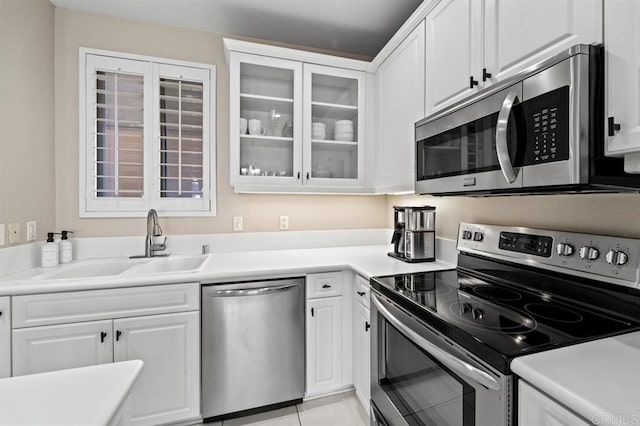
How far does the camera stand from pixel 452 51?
140 centimetres

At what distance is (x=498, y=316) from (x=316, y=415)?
1.29m

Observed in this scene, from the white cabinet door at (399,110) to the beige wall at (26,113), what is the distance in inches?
86.6

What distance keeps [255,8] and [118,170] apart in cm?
147

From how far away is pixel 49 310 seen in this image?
1.43 meters

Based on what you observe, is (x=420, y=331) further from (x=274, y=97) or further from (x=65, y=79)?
(x=65, y=79)

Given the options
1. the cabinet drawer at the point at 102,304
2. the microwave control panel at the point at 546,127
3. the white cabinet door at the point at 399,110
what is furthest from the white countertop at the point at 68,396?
the white cabinet door at the point at 399,110

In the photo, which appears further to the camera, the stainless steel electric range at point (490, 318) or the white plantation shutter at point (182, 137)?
the white plantation shutter at point (182, 137)

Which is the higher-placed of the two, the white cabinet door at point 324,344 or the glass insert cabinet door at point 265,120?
the glass insert cabinet door at point 265,120

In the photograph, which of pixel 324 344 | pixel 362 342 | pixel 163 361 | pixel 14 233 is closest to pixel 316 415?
pixel 324 344

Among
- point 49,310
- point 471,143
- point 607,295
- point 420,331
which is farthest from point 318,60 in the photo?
point 49,310

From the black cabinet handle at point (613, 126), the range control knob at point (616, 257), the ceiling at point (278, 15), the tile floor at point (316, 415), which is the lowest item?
the tile floor at point (316, 415)

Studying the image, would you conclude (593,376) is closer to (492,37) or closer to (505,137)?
(505,137)

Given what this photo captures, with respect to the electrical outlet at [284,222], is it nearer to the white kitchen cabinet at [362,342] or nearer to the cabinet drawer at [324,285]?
the cabinet drawer at [324,285]

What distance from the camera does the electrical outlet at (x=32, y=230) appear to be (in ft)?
5.71
